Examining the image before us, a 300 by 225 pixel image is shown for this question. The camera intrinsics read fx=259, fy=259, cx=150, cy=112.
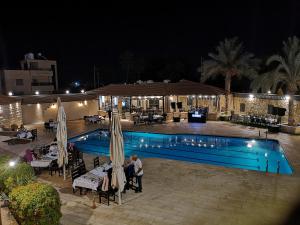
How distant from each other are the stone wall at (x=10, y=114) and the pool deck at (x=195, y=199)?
40.8 feet

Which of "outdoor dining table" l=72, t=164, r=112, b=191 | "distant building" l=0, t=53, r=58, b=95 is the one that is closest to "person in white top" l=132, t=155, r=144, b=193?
"outdoor dining table" l=72, t=164, r=112, b=191

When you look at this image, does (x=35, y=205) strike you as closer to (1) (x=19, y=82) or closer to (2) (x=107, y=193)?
(2) (x=107, y=193)

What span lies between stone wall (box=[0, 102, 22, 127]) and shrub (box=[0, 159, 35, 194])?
51.3 ft

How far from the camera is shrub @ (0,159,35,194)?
283 inches

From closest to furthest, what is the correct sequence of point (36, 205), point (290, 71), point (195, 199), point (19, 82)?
point (36, 205), point (195, 199), point (290, 71), point (19, 82)

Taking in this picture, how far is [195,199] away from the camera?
8.82 metres

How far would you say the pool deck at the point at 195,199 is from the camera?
7.66 meters

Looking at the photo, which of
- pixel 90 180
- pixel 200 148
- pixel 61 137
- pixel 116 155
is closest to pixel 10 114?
pixel 61 137

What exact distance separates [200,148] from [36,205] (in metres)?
12.8

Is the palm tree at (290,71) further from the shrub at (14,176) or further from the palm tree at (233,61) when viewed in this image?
the shrub at (14,176)

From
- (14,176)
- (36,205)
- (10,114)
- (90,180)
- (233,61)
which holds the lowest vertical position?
(90,180)

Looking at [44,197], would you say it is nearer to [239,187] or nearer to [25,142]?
[239,187]

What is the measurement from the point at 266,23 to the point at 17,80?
41.6 meters

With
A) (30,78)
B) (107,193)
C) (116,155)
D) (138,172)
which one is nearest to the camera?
(116,155)
